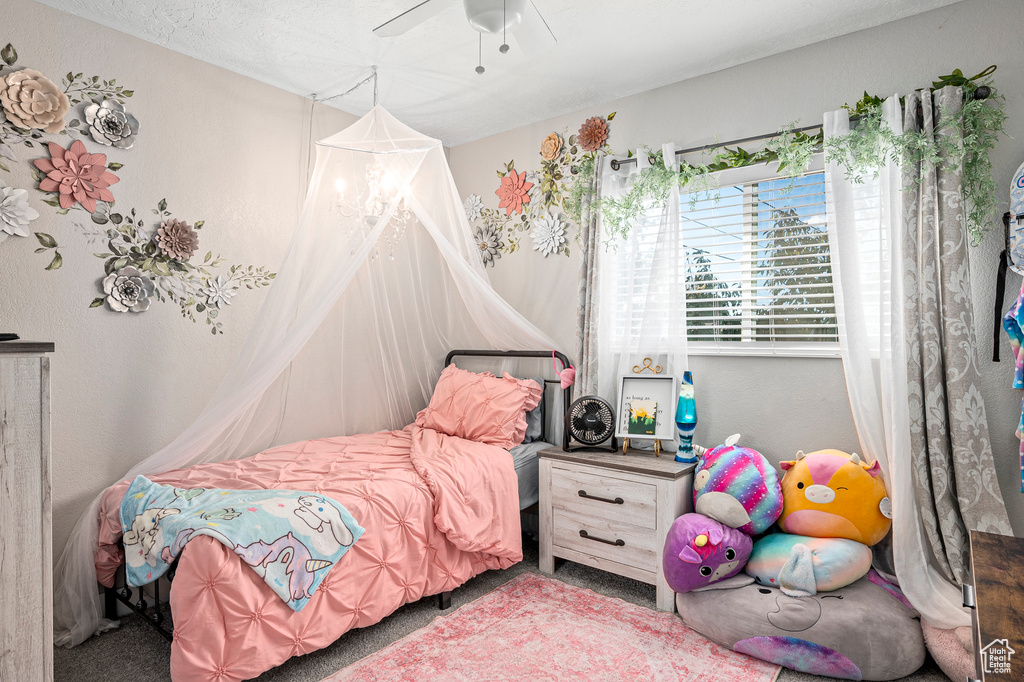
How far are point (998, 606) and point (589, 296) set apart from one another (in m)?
2.40

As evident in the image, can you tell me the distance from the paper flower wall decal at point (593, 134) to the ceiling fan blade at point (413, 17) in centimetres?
157

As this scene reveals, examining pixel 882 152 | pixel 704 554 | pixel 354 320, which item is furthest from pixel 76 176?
pixel 882 152

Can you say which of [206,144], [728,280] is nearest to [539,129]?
[728,280]

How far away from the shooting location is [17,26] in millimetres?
2414

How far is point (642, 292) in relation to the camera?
3.25 metres

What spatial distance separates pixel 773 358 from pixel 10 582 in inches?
117

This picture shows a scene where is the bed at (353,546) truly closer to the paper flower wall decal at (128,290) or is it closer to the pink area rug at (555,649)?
the pink area rug at (555,649)

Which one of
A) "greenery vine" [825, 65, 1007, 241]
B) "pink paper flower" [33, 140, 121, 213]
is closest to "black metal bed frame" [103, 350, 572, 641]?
"pink paper flower" [33, 140, 121, 213]

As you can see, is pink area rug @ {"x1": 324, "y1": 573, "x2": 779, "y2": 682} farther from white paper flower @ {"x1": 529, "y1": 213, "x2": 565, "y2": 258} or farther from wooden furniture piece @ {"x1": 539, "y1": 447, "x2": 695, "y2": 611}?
white paper flower @ {"x1": 529, "y1": 213, "x2": 565, "y2": 258}

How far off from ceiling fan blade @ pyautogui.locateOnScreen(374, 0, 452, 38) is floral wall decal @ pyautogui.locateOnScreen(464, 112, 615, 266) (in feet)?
5.03

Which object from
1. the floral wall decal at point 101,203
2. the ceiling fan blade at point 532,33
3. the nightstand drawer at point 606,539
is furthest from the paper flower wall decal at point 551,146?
the nightstand drawer at point 606,539

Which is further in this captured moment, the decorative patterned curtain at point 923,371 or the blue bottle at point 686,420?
the blue bottle at point 686,420

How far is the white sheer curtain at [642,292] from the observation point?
302cm

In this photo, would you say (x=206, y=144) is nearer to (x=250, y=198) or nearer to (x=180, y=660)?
(x=250, y=198)
